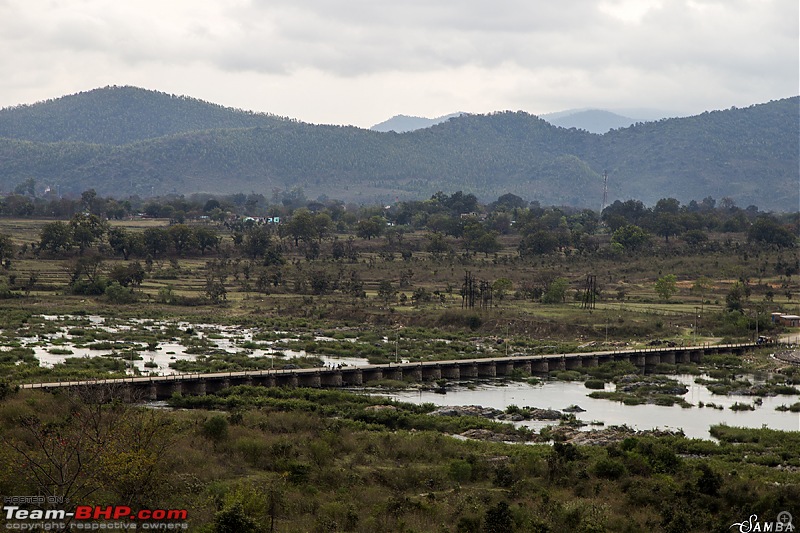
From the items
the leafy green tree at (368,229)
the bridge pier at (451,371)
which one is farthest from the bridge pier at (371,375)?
the leafy green tree at (368,229)

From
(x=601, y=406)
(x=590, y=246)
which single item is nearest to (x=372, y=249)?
(x=590, y=246)

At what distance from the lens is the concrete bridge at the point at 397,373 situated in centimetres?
6012

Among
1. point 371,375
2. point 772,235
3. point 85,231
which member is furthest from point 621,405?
point 772,235

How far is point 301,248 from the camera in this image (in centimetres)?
16125

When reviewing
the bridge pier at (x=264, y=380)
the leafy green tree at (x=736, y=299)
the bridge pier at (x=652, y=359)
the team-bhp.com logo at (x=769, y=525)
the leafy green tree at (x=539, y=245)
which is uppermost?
the leafy green tree at (x=539, y=245)

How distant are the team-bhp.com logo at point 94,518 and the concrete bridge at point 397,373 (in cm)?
2062

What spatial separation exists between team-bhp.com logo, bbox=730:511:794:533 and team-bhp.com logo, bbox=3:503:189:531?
18.9 metres

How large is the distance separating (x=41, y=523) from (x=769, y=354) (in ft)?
211

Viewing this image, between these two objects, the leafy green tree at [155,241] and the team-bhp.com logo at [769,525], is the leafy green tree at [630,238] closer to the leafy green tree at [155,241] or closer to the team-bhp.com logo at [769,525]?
the leafy green tree at [155,241]

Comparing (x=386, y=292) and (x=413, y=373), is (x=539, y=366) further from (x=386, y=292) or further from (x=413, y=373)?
(x=386, y=292)

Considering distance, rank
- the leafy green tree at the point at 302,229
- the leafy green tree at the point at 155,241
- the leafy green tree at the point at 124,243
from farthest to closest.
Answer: the leafy green tree at the point at 302,229
the leafy green tree at the point at 155,241
the leafy green tree at the point at 124,243

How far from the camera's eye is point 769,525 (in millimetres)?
36469

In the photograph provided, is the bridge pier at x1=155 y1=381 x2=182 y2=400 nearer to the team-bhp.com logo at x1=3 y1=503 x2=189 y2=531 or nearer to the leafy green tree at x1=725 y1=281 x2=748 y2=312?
the team-bhp.com logo at x1=3 y1=503 x2=189 y2=531

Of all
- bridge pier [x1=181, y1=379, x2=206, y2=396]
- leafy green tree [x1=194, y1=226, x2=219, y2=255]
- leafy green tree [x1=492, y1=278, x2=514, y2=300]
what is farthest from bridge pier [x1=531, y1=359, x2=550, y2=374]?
leafy green tree [x1=194, y1=226, x2=219, y2=255]
